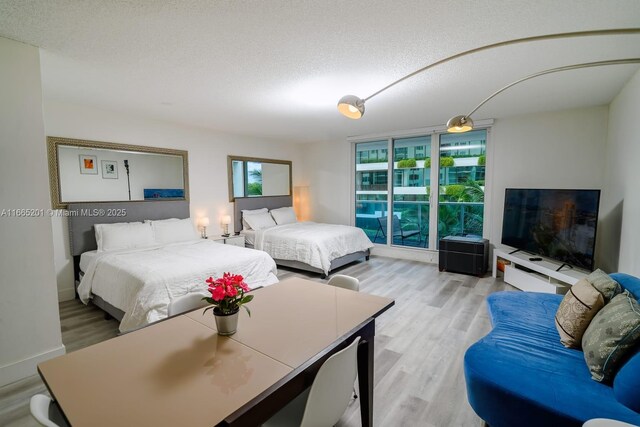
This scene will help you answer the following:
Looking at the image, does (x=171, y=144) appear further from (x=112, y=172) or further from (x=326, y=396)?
(x=326, y=396)

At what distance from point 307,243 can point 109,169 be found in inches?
115

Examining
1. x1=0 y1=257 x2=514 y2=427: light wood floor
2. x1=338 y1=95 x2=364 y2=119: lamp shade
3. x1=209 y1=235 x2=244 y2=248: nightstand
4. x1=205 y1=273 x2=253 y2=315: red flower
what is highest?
x1=338 y1=95 x2=364 y2=119: lamp shade

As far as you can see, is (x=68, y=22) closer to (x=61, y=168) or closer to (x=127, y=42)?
(x=127, y=42)

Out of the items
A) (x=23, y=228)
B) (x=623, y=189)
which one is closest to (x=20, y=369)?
(x=23, y=228)

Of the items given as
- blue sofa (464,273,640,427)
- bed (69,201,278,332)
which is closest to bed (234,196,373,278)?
bed (69,201,278,332)

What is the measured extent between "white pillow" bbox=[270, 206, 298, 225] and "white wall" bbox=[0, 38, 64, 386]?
383 cm

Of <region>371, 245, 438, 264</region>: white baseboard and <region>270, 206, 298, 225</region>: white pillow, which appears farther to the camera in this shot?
<region>270, 206, 298, 225</region>: white pillow

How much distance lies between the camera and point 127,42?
2125mm

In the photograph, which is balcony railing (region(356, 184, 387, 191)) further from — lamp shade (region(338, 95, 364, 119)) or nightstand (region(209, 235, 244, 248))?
lamp shade (region(338, 95, 364, 119))

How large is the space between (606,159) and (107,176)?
655 centimetres

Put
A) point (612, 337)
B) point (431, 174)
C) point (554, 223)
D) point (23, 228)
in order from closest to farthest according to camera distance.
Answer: point (612, 337) < point (23, 228) < point (554, 223) < point (431, 174)

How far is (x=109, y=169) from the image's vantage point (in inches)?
155

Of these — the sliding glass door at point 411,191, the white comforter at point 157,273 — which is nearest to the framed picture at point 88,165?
the white comforter at point 157,273

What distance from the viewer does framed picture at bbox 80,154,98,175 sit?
372 cm
